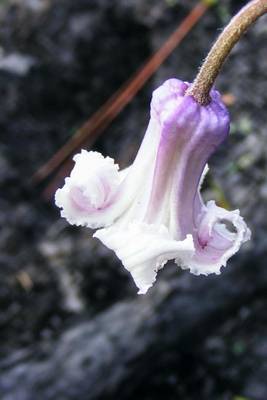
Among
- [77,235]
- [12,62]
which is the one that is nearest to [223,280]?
[77,235]

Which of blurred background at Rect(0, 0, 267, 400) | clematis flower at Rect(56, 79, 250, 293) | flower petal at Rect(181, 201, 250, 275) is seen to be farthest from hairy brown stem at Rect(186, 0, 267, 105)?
blurred background at Rect(0, 0, 267, 400)

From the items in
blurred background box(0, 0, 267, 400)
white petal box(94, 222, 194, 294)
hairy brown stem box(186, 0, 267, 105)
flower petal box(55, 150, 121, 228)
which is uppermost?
blurred background box(0, 0, 267, 400)

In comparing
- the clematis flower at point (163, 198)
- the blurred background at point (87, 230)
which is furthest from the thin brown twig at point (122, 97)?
the clematis flower at point (163, 198)

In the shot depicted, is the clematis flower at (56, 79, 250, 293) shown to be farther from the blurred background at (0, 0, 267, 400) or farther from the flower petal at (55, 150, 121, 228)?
the blurred background at (0, 0, 267, 400)

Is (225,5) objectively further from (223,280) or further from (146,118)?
(223,280)

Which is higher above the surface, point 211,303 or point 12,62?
point 12,62

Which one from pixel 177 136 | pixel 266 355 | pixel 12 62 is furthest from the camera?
pixel 266 355

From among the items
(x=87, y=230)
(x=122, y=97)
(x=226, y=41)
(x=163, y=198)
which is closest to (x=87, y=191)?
(x=163, y=198)
